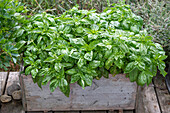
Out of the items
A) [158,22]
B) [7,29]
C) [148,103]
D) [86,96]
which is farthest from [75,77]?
[158,22]

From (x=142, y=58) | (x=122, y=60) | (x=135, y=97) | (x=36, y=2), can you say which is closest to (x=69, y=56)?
(x=122, y=60)

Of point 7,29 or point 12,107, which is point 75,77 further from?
point 12,107

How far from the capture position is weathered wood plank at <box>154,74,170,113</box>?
Answer: 2617 mm

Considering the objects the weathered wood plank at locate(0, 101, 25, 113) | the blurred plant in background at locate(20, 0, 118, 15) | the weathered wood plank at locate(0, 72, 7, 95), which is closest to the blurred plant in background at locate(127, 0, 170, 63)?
the blurred plant in background at locate(20, 0, 118, 15)

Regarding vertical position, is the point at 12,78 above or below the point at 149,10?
below

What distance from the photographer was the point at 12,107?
2.55m

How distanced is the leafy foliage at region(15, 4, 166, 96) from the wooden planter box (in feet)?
0.41

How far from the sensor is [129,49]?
209 centimetres

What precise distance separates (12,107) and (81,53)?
1.01 metres

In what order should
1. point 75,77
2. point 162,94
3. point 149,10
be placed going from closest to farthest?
point 75,77 < point 162,94 < point 149,10

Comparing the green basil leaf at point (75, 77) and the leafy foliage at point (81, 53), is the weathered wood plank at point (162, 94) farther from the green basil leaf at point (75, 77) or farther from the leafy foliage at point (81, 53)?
the green basil leaf at point (75, 77)

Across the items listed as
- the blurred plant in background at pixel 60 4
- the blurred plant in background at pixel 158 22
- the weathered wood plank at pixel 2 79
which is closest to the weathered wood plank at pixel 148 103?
the blurred plant in background at pixel 158 22

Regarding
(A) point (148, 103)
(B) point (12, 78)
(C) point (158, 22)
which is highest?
(C) point (158, 22)

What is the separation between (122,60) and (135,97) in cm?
44
